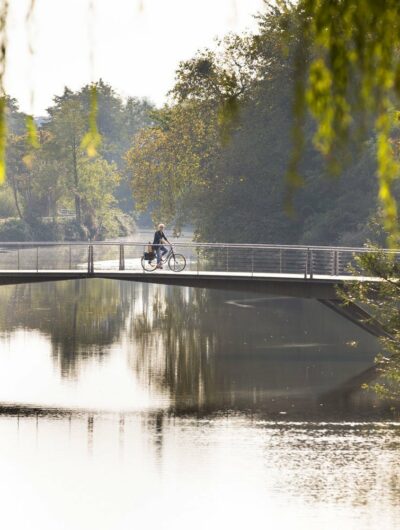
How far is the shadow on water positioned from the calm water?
11cm

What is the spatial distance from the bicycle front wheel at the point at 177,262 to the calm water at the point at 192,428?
339 centimetres

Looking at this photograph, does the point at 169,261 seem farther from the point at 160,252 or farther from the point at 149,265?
the point at 149,265

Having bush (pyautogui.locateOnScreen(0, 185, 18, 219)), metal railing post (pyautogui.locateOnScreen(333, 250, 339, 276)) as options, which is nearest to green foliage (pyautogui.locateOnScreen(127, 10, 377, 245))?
metal railing post (pyautogui.locateOnScreen(333, 250, 339, 276))

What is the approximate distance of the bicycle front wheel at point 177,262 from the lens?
40.8 meters

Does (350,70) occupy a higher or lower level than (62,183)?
lower

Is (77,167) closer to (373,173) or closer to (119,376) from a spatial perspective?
(373,173)

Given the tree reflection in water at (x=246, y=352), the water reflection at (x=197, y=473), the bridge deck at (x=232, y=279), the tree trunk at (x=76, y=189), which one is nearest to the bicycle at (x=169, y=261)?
the bridge deck at (x=232, y=279)

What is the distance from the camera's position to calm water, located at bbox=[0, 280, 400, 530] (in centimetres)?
2655

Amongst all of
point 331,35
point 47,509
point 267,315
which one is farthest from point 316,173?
point 331,35

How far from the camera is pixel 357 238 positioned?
5481cm

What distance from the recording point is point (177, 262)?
4100 centimetres

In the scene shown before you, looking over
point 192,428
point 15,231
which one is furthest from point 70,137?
point 192,428

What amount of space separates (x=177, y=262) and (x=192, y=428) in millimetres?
8802

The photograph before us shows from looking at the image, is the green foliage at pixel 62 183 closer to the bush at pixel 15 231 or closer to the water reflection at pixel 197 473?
the bush at pixel 15 231
